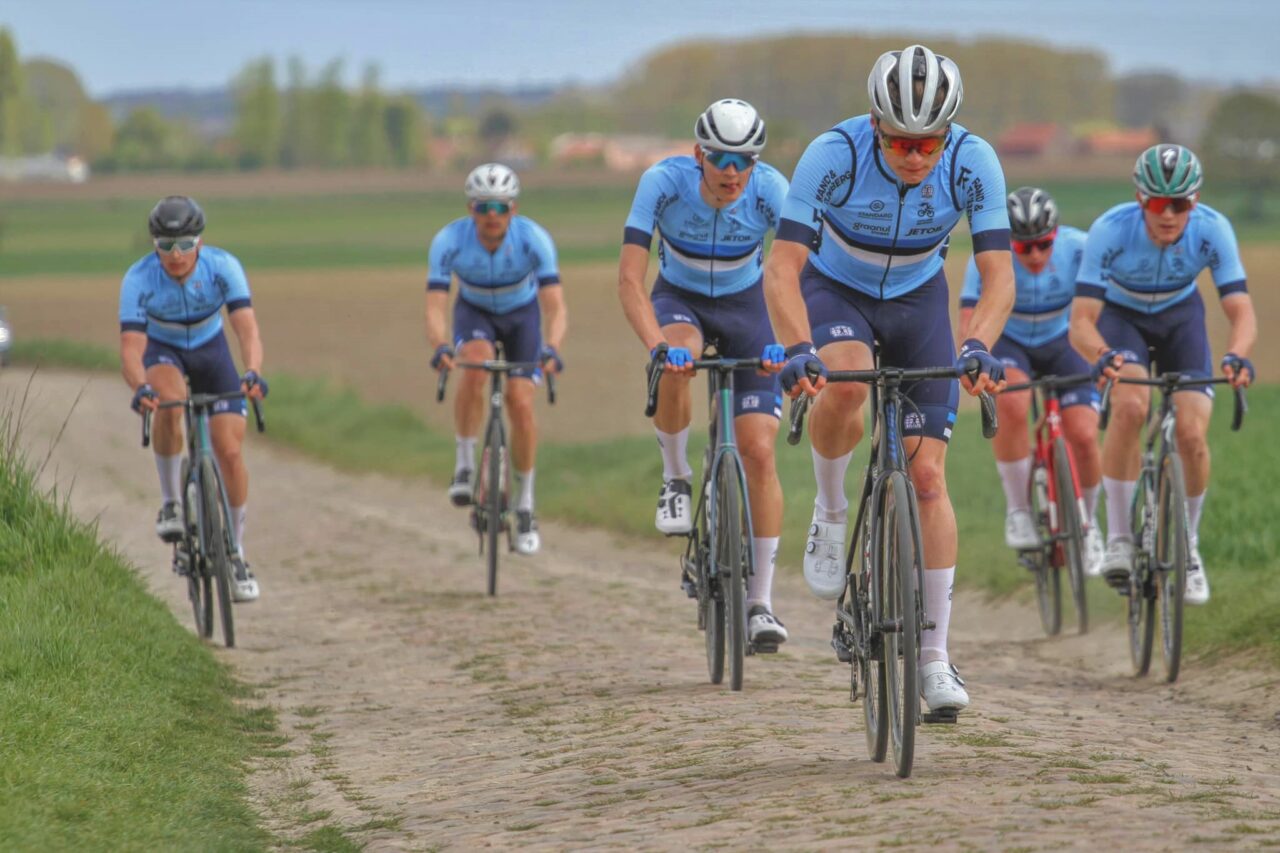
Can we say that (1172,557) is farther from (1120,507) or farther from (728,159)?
(728,159)

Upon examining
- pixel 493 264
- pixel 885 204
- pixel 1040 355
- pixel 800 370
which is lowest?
pixel 1040 355

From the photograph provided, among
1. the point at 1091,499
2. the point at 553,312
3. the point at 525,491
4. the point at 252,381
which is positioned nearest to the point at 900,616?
the point at 252,381

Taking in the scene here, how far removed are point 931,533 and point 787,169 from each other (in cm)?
7894

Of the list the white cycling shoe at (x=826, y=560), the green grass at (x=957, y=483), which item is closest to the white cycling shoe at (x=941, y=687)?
the white cycling shoe at (x=826, y=560)

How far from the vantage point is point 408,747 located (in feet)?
26.3

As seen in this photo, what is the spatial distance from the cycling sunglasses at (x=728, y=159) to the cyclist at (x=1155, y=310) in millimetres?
2115

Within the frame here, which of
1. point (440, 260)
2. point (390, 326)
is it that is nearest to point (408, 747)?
point (440, 260)

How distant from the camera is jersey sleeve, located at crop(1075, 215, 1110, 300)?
1001cm

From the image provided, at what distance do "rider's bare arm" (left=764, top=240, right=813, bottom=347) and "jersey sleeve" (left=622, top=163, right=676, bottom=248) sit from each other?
7.45ft

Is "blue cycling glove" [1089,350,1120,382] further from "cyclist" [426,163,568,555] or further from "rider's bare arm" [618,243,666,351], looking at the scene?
"cyclist" [426,163,568,555]

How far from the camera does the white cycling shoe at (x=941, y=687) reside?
6309 millimetres

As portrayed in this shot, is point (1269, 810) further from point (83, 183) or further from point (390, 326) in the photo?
point (83, 183)

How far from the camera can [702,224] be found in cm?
915

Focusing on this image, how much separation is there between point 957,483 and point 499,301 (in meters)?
5.92
